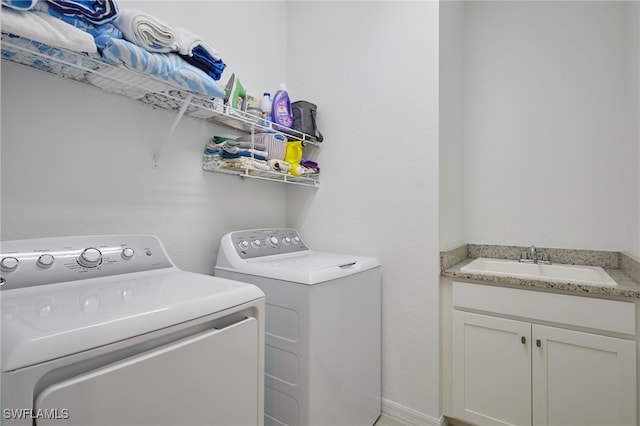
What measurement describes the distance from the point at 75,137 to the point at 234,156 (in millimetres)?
680

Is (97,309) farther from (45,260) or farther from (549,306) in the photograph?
(549,306)

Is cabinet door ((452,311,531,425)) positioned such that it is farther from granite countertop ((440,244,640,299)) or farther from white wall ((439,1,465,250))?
white wall ((439,1,465,250))

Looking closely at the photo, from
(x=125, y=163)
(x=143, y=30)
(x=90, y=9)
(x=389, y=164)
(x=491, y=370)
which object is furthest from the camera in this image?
(x=389, y=164)

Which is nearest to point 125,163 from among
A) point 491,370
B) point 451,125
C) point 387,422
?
point 451,125

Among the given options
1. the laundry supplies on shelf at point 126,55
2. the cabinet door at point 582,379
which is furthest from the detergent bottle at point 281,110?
the cabinet door at point 582,379

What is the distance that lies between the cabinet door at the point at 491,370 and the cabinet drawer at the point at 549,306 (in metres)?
0.06

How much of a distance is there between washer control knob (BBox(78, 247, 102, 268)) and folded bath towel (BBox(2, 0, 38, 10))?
76 cm

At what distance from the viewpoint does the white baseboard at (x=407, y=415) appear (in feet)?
5.76

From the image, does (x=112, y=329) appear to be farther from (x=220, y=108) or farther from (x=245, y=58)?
(x=245, y=58)

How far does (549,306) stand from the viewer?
1.52m

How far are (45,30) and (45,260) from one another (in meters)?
0.71

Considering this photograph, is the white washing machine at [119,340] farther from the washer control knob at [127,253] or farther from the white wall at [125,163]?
the white wall at [125,163]

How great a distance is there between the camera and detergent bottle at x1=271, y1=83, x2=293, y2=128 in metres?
1.94

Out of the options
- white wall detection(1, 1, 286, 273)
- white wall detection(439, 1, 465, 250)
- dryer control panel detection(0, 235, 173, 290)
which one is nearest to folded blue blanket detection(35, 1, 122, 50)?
white wall detection(1, 1, 286, 273)
